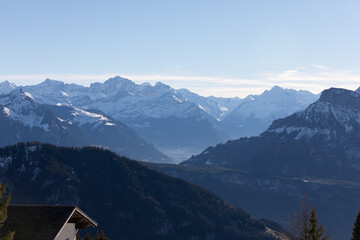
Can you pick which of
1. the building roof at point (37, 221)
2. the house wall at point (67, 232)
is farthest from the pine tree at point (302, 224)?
the building roof at point (37, 221)

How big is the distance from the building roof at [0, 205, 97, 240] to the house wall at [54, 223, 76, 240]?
2.33ft

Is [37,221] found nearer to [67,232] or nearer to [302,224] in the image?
[67,232]

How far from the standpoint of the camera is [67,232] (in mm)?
52625

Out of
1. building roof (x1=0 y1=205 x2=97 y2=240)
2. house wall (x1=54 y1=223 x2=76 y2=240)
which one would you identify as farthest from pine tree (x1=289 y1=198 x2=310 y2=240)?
building roof (x1=0 y1=205 x2=97 y2=240)

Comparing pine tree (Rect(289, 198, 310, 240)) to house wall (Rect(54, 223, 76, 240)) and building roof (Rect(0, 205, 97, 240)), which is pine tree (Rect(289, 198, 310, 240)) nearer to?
house wall (Rect(54, 223, 76, 240))

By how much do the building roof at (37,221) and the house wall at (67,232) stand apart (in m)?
0.71

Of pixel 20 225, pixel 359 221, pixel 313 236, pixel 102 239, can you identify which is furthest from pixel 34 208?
pixel 102 239

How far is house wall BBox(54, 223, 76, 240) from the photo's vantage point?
167 ft

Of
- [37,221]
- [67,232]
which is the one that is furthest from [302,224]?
[37,221]

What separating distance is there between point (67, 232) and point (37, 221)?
3391 millimetres

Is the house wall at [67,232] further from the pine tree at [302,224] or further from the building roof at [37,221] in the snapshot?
the pine tree at [302,224]

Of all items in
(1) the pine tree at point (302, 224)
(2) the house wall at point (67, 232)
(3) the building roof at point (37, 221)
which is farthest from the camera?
(1) the pine tree at point (302, 224)

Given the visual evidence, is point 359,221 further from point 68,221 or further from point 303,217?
point 68,221

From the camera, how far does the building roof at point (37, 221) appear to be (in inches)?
1951
